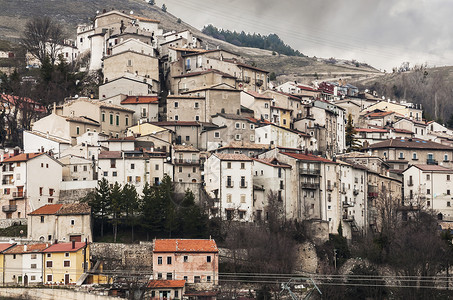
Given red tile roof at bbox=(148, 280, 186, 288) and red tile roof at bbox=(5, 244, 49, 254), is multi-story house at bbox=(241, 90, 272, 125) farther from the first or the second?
red tile roof at bbox=(5, 244, 49, 254)

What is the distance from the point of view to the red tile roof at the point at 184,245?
72.6 metres

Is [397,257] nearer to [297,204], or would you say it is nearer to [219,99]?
[297,204]

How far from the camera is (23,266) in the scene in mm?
71062

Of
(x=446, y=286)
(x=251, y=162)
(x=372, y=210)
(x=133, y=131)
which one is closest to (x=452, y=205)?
(x=372, y=210)

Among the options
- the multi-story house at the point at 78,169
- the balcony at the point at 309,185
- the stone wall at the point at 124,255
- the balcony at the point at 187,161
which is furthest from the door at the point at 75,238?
the balcony at the point at 309,185

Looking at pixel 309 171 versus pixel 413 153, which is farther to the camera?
pixel 413 153

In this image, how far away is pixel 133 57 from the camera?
4387 inches

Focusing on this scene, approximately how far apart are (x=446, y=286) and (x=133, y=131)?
3882 cm

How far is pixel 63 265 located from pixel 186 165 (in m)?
20.4

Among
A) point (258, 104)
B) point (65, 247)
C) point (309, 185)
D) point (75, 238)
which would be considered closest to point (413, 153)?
point (258, 104)

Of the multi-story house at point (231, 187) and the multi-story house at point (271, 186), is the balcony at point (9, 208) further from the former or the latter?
the multi-story house at point (271, 186)

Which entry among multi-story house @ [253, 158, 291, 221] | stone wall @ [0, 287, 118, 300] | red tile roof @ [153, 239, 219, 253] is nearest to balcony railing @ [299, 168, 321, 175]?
multi-story house @ [253, 158, 291, 221]

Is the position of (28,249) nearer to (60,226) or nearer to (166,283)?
(60,226)

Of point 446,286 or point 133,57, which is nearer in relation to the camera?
point 446,286
